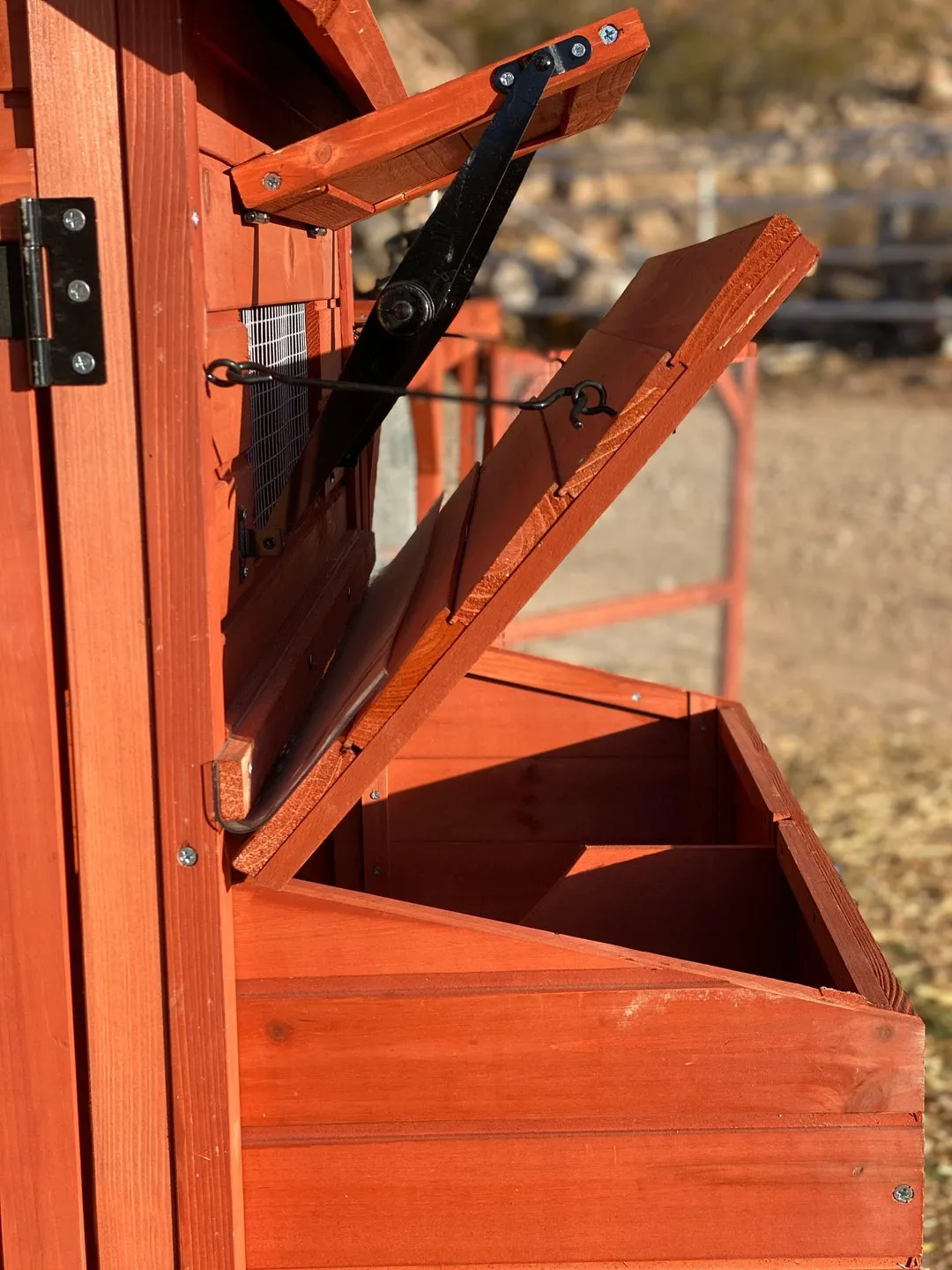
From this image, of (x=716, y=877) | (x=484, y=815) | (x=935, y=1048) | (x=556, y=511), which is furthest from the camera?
(x=935, y=1048)

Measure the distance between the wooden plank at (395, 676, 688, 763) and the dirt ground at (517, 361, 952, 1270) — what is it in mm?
1260

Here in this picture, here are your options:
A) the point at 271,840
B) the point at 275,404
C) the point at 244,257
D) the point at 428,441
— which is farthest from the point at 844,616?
the point at 271,840

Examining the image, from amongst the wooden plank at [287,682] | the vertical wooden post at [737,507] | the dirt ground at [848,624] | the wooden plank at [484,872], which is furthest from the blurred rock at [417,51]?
the wooden plank at [484,872]

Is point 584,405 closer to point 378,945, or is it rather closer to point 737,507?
point 378,945

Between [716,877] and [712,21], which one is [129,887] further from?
[712,21]

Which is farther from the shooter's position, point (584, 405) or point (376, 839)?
point (376, 839)

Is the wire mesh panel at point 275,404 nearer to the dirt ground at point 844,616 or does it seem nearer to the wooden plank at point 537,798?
the wooden plank at point 537,798

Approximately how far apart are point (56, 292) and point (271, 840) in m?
0.66

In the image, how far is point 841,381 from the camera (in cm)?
1339

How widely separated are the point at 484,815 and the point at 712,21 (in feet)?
90.5

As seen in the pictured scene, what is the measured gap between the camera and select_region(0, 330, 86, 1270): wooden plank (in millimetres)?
1550

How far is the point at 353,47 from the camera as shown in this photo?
6.49 ft

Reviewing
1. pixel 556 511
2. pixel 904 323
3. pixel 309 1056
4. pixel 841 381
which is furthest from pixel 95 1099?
pixel 904 323

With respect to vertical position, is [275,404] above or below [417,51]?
below
